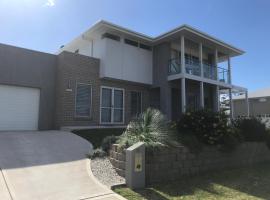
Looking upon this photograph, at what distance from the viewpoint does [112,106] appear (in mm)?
17078

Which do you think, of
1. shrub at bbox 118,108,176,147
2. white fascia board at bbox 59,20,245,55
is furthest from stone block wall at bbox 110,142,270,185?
white fascia board at bbox 59,20,245,55

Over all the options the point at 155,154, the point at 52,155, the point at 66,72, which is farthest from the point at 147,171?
the point at 66,72

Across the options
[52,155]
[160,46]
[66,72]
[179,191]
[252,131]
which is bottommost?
[179,191]

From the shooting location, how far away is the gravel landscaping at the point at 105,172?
6.79 meters

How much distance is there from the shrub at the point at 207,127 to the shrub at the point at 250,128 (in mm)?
1858

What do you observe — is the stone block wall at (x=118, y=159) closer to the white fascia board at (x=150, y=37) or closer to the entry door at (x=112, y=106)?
the entry door at (x=112, y=106)

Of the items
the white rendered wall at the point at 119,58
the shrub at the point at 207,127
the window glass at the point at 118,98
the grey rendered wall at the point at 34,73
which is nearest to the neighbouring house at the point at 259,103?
the white rendered wall at the point at 119,58

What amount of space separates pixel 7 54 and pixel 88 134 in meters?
5.93

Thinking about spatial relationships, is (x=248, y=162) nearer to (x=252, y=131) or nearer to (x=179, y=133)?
(x=252, y=131)

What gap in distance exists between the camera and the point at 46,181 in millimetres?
6367

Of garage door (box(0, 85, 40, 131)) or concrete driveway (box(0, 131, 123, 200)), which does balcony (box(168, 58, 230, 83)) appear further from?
concrete driveway (box(0, 131, 123, 200))

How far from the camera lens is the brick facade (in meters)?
14.9

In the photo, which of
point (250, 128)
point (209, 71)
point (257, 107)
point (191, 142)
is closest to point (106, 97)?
point (209, 71)

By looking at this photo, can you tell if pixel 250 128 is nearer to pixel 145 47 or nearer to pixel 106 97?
pixel 106 97
